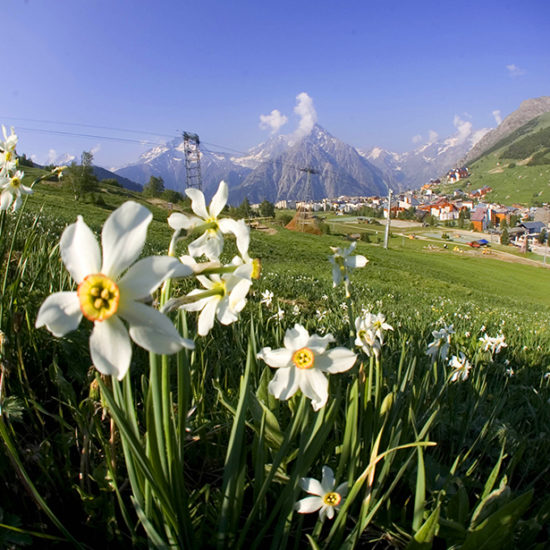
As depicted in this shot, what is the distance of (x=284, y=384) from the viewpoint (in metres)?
1.02

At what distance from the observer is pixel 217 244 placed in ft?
3.36

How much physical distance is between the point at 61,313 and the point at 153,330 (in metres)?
0.15

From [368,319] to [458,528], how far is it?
0.72 meters

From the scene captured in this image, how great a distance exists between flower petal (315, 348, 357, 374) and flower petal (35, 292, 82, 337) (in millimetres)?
647

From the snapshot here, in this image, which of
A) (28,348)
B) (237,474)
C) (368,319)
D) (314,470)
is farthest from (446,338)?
(28,348)

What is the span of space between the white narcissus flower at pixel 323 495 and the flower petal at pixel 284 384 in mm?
279

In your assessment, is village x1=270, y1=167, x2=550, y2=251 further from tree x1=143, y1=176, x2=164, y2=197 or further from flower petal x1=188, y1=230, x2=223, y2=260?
flower petal x1=188, y1=230, x2=223, y2=260

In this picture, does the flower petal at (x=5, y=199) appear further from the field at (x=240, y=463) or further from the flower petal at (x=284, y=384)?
the flower petal at (x=284, y=384)

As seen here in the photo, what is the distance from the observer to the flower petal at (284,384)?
1.00m

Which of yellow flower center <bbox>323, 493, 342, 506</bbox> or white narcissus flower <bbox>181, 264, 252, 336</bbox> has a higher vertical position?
white narcissus flower <bbox>181, 264, 252, 336</bbox>

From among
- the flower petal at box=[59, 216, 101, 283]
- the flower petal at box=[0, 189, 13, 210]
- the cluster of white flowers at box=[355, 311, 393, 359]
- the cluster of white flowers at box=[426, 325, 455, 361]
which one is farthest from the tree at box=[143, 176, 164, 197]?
the flower petal at box=[59, 216, 101, 283]

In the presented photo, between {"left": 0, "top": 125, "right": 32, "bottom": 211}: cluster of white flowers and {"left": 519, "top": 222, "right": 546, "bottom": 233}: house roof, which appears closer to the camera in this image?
{"left": 0, "top": 125, "right": 32, "bottom": 211}: cluster of white flowers

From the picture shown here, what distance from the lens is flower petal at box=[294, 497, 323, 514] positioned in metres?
1.06

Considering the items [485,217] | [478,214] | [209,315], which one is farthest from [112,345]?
[478,214]
